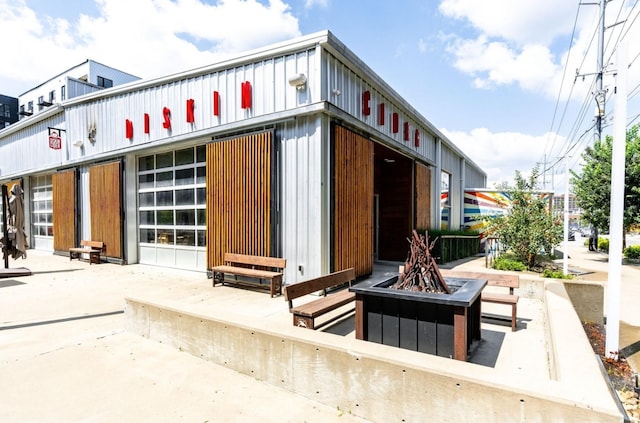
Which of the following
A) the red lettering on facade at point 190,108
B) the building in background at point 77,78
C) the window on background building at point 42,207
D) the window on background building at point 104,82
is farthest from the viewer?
the window on background building at point 104,82

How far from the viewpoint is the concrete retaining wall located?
221cm

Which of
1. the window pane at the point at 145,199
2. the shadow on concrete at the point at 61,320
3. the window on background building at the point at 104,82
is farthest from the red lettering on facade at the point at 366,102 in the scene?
the window on background building at the point at 104,82

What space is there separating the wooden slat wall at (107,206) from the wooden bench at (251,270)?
17.2 ft

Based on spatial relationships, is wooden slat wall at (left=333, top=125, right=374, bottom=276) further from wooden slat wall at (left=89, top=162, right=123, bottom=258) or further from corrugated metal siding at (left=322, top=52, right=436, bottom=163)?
wooden slat wall at (left=89, top=162, right=123, bottom=258)

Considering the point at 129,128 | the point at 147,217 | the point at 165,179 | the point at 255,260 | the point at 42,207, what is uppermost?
the point at 129,128

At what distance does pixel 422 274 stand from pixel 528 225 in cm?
782

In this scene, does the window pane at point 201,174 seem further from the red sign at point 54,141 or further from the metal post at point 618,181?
the metal post at point 618,181

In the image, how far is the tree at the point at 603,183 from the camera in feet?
49.2

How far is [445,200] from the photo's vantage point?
17.2 metres

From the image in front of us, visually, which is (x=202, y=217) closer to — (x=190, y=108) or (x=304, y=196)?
(x=190, y=108)

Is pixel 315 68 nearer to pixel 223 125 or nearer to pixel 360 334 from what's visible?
pixel 223 125

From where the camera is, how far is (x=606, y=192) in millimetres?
15656

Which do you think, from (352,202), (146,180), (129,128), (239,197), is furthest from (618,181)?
(129,128)

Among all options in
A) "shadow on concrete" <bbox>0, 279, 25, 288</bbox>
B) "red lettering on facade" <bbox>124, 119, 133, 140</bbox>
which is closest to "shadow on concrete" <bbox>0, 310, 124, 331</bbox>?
"shadow on concrete" <bbox>0, 279, 25, 288</bbox>
